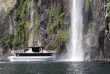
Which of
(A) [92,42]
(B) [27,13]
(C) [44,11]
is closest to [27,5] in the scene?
(B) [27,13]

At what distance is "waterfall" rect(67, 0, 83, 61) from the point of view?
56.2 meters

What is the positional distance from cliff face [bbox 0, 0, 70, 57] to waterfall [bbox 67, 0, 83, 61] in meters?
1.83

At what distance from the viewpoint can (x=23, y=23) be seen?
70.8 m

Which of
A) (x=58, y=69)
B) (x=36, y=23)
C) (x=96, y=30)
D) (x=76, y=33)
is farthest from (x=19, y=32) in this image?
(x=58, y=69)

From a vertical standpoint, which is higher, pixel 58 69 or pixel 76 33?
pixel 76 33

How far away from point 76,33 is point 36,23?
14528mm

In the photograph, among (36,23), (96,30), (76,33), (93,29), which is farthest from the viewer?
(36,23)

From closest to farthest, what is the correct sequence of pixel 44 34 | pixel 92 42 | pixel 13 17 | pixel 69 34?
pixel 92 42
pixel 69 34
pixel 44 34
pixel 13 17

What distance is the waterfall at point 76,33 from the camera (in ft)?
184

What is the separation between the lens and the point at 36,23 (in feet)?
222

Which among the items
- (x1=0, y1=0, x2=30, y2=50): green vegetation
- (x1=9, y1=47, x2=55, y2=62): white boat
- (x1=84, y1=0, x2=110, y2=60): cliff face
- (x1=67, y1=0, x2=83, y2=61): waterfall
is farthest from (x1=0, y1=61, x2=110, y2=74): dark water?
(x1=0, y1=0, x2=30, y2=50): green vegetation

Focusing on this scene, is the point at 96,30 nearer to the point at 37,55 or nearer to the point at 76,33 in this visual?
the point at 76,33

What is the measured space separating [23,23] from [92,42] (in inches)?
1079

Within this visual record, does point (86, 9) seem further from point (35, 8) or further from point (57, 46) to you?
point (35, 8)
